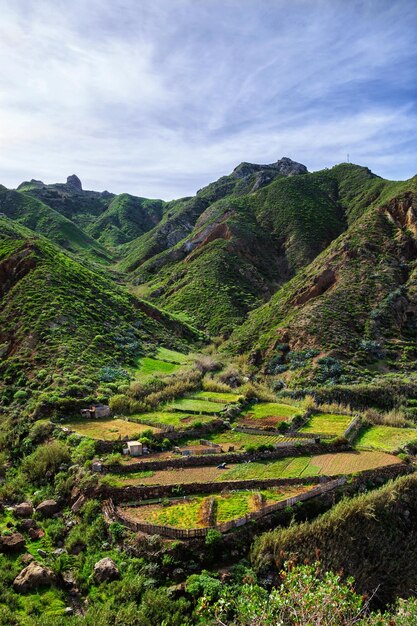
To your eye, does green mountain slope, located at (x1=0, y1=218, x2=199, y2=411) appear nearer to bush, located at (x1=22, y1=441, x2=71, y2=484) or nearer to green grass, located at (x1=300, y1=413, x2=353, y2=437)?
bush, located at (x1=22, y1=441, x2=71, y2=484)

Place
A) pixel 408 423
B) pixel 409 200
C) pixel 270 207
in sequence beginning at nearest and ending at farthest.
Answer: pixel 408 423
pixel 409 200
pixel 270 207

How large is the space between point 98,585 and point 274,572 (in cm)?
567

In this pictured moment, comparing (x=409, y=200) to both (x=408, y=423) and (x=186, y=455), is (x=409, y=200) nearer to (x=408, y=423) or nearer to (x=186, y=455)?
(x=408, y=423)

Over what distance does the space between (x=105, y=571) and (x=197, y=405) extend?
14.5 metres

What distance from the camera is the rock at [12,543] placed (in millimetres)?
15625

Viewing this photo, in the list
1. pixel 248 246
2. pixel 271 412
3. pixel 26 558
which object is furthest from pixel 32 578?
pixel 248 246

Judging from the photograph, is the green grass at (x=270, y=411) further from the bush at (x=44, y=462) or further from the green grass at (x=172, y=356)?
the bush at (x=44, y=462)

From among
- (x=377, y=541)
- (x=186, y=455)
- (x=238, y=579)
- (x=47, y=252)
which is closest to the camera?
(x=238, y=579)

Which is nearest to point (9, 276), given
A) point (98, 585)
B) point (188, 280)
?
point (188, 280)

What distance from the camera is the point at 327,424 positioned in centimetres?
2605

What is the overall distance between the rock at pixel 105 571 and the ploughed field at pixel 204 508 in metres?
1.79

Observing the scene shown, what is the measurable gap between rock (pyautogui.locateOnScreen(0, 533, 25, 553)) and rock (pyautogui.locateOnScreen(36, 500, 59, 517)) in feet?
5.82

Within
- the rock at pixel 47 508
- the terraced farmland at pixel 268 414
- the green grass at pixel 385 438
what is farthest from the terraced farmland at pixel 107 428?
the green grass at pixel 385 438

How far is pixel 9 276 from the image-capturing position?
139 ft
